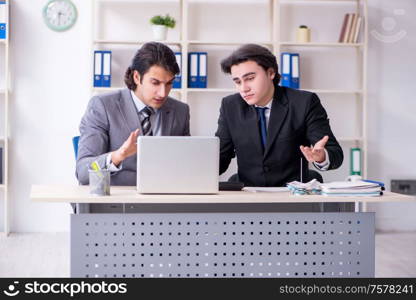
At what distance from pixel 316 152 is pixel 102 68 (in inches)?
110

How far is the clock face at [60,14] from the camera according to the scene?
539 cm

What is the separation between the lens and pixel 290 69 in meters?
5.32

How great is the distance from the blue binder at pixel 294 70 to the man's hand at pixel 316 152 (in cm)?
243

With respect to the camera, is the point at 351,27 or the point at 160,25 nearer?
the point at 160,25

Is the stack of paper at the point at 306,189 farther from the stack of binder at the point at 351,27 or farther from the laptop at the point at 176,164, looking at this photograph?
the stack of binder at the point at 351,27

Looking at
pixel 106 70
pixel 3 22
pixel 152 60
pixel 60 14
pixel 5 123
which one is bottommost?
pixel 5 123

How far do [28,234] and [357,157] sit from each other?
2828 millimetres

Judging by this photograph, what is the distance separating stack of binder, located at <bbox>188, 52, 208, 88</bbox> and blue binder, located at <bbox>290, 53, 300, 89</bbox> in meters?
0.71

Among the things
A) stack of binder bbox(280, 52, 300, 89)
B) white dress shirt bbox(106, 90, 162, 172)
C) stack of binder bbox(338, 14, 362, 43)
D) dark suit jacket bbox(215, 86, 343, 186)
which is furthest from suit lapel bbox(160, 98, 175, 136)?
stack of binder bbox(338, 14, 362, 43)

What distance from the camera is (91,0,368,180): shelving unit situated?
530 centimetres

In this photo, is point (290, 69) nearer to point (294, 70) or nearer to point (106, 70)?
point (294, 70)

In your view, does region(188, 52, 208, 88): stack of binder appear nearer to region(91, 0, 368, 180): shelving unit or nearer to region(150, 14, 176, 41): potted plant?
region(91, 0, 368, 180): shelving unit

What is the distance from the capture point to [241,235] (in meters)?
2.61

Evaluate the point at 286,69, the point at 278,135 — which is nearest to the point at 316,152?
the point at 278,135
